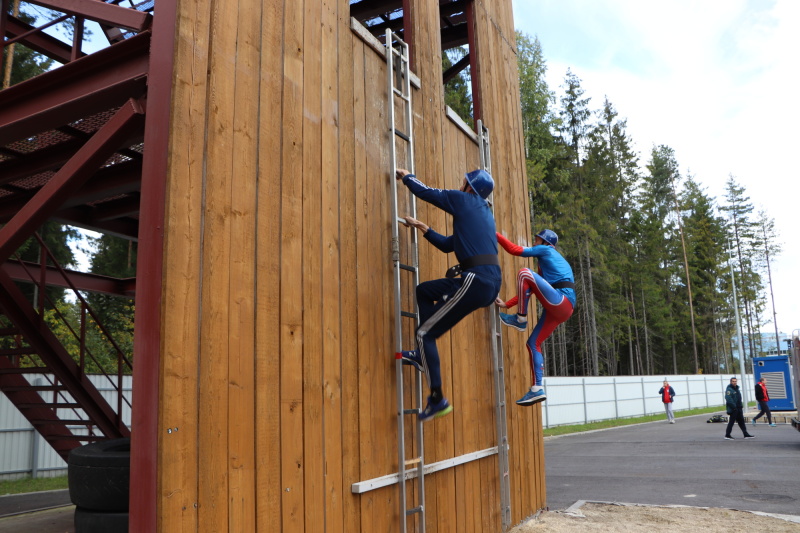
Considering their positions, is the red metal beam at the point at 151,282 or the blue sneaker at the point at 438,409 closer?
the red metal beam at the point at 151,282

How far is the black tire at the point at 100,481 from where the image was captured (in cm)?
474

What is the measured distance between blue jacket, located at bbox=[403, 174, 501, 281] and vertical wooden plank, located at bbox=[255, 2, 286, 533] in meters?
→ 1.37

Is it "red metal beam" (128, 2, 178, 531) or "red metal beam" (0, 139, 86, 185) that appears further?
"red metal beam" (0, 139, 86, 185)

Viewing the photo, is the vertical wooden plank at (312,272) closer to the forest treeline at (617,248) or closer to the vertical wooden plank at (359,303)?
the vertical wooden plank at (359,303)

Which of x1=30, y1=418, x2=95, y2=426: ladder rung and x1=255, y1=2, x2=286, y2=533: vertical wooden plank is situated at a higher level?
x1=255, y1=2, x2=286, y2=533: vertical wooden plank

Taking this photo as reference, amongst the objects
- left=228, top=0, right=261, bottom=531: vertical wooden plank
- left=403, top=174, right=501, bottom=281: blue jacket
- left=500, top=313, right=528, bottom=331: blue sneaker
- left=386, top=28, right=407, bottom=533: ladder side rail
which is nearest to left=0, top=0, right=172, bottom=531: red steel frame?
Result: left=228, top=0, right=261, bottom=531: vertical wooden plank

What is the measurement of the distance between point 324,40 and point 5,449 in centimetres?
1278

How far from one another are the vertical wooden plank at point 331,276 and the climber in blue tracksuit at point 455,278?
28.4 inches

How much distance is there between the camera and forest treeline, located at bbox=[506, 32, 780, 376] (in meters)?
40.3

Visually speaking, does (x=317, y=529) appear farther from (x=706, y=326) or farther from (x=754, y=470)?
(x=706, y=326)

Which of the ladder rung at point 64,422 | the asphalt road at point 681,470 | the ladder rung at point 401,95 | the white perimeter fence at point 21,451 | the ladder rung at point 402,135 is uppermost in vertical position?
the ladder rung at point 401,95

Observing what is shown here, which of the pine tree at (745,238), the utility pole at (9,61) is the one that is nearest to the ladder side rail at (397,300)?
the utility pole at (9,61)

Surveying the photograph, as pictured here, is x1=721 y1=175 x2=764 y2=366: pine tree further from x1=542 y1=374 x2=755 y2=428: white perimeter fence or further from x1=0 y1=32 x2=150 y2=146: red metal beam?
x1=0 y1=32 x2=150 y2=146: red metal beam

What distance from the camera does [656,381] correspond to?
34.7m
